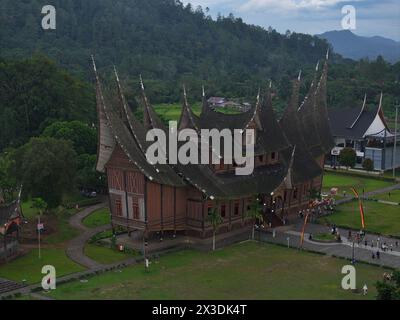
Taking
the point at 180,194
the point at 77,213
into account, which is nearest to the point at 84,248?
the point at 180,194

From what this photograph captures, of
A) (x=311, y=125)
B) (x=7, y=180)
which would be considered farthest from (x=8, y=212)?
(x=311, y=125)

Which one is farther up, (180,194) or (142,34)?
(142,34)

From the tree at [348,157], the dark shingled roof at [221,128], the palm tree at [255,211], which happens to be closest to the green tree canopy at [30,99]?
the dark shingled roof at [221,128]

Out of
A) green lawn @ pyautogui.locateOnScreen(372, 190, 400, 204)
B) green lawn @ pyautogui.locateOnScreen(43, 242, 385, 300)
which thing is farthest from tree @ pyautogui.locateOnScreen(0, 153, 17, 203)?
green lawn @ pyautogui.locateOnScreen(372, 190, 400, 204)

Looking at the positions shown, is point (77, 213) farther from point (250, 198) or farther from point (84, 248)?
point (250, 198)

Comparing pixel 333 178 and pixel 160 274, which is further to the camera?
pixel 333 178

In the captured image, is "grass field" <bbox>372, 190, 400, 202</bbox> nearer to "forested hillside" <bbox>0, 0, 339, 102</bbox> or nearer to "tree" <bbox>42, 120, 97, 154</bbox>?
"tree" <bbox>42, 120, 97, 154</bbox>
